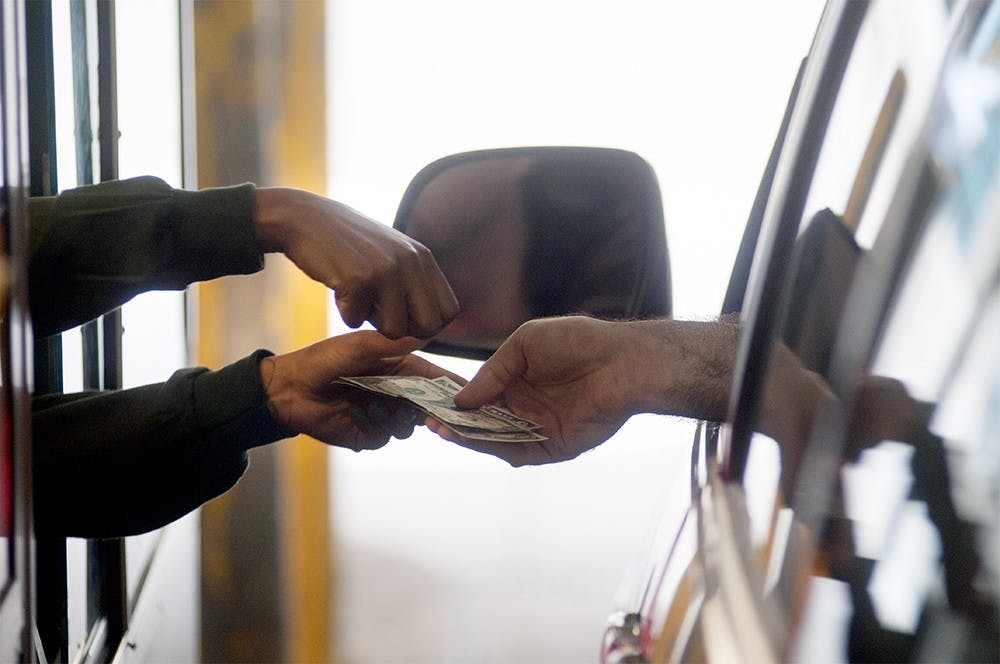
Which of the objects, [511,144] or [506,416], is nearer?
[506,416]

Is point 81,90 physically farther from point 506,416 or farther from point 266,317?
point 266,317

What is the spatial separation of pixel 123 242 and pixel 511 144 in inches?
85.8

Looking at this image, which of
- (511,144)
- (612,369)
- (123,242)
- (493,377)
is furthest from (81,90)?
(511,144)

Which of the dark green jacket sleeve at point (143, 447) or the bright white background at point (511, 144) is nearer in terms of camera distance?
the dark green jacket sleeve at point (143, 447)

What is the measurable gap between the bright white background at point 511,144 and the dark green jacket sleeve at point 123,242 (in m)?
2.17

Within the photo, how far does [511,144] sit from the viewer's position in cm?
335

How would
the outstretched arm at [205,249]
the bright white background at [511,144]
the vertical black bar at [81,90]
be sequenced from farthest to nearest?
the bright white background at [511,144] → the vertical black bar at [81,90] → the outstretched arm at [205,249]

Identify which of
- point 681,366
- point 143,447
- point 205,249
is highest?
point 205,249

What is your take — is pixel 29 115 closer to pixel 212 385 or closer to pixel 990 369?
pixel 212 385

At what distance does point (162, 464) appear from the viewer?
4.67 ft

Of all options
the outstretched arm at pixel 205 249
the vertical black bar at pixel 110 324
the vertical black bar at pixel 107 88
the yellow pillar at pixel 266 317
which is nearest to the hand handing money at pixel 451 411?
the outstretched arm at pixel 205 249

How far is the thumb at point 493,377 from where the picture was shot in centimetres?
141

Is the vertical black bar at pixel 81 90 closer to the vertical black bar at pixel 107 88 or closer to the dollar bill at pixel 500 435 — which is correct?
the vertical black bar at pixel 107 88

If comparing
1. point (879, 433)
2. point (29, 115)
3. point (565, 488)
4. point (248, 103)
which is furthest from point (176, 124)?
point (879, 433)
